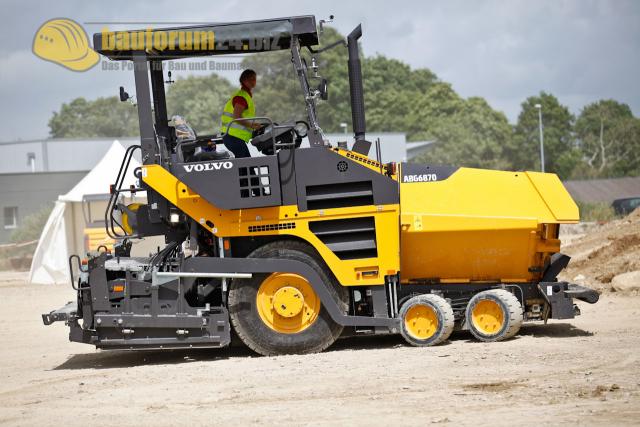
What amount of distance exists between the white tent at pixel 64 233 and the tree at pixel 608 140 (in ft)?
141

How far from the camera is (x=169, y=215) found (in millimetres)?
10273

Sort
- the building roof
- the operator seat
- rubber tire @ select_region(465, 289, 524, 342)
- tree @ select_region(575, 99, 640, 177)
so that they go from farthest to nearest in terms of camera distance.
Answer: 1. tree @ select_region(575, 99, 640, 177)
2. the building roof
3. the operator seat
4. rubber tire @ select_region(465, 289, 524, 342)

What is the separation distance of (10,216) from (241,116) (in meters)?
36.2

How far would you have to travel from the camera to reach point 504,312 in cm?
997

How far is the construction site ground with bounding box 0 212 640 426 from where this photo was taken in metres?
7.21

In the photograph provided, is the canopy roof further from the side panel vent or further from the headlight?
the side panel vent

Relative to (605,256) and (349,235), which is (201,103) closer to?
(605,256)

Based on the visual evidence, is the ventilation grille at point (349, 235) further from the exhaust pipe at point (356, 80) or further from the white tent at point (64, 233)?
the white tent at point (64, 233)

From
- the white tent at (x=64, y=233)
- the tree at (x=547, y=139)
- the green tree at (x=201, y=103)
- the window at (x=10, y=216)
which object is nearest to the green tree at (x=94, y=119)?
the green tree at (x=201, y=103)

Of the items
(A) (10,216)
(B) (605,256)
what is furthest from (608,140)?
(B) (605,256)

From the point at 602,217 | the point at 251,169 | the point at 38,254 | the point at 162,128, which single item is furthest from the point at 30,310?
the point at 602,217

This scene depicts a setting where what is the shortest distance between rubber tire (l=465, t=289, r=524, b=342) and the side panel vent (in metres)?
1.52

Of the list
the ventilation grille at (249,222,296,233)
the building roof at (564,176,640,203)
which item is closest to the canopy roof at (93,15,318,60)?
the ventilation grille at (249,222,296,233)

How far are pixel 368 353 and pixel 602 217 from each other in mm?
28000
